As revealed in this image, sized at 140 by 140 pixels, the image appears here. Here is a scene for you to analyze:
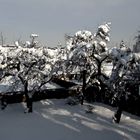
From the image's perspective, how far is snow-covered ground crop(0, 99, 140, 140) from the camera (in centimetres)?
1836

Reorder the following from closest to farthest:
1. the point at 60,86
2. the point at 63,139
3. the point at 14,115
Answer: the point at 63,139 < the point at 14,115 < the point at 60,86

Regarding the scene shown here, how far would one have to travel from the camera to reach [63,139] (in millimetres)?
17953

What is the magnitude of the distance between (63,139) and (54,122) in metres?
2.82

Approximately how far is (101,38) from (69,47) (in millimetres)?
2364

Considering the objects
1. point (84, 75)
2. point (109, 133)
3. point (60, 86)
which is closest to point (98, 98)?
point (84, 75)

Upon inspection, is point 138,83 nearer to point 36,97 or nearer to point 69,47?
point 69,47

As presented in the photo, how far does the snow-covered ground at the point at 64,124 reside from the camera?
18.4 metres

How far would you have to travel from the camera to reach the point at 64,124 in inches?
796

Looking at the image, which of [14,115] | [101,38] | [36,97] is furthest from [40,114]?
[101,38]

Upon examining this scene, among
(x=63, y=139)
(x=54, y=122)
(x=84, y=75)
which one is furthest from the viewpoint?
(x=84, y=75)

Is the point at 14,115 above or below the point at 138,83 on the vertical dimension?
below

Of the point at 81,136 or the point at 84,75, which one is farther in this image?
the point at 84,75

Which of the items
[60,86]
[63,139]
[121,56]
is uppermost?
[121,56]

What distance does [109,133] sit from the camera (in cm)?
1870
